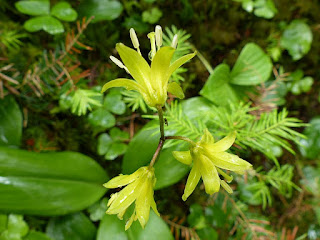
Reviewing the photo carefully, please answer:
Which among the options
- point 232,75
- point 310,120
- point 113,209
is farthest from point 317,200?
point 113,209

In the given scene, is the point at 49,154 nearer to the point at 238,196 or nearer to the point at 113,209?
the point at 113,209

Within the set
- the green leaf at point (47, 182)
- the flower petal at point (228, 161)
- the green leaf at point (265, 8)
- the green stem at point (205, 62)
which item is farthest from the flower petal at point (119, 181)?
the green leaf at point (265, 8)

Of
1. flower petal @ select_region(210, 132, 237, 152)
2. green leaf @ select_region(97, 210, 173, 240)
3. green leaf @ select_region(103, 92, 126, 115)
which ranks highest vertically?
green leaf @ select_region(103, 92, 126, 115)

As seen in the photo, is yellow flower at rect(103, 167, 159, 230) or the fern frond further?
the fern frond

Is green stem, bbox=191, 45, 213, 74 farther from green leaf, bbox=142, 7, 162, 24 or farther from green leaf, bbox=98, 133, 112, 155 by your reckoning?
green leaf, bbox=98, 133, 112, 155

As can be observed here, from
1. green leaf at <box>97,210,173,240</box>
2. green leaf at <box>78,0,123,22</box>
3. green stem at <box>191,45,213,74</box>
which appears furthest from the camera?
green stem at <box>191,45,213,74</box>

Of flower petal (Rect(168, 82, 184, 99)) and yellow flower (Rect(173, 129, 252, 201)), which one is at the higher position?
flower petal (Rect(168, 82, 184, 99))

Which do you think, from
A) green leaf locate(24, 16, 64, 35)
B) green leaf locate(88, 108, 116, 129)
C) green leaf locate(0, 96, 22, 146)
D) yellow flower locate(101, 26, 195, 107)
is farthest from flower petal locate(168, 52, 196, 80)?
green leaf locate(0, 96, 22, 146)

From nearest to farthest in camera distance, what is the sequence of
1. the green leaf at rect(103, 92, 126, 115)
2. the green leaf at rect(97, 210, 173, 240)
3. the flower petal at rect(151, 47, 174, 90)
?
the flower petal at rect(151, 47, 174, 90)
the green leaf at rect(97, 210, 173, 240)
the green leaf at rect(103, 92, 126, 115)
